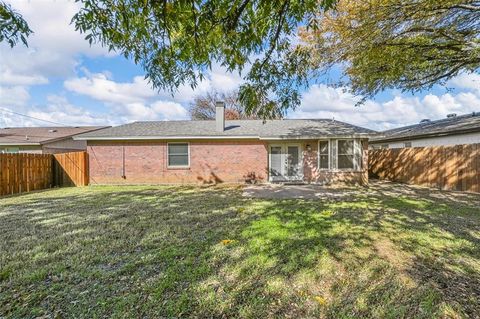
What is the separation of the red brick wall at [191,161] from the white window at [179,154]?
23 cm

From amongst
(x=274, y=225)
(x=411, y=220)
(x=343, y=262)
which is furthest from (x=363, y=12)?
(x=343, y=262)

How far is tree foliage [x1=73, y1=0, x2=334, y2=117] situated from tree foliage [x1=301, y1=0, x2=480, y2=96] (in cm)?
439

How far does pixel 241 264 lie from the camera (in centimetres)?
371

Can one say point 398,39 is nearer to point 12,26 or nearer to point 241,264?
point 241,264

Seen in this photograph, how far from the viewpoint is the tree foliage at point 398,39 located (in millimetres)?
7844

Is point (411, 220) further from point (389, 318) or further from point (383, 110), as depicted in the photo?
point (383, 110)

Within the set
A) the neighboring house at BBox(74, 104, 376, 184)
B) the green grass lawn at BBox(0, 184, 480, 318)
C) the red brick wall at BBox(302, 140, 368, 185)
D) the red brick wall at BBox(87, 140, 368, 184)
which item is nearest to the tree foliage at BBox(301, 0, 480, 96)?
the red brick wall at BBox(302, 140, 368, 185)

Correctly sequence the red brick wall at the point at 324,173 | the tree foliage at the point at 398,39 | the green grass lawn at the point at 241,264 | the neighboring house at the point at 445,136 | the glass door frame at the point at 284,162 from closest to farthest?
1. the green grass lawn at the point at 241,264
2. the tree foliage at the point at 398,39
3. the neighboring house at the point at 445,136
4. the red brick wall at the point at 324,173
5. the glass door frame at the point at 284,162

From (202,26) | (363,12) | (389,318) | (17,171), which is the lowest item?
(389,318)


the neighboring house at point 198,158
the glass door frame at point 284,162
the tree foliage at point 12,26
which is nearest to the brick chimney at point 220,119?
the neighboring house at point 198,158

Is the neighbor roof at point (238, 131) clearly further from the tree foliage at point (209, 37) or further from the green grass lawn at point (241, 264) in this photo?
the tree foliage at point (209, 37)

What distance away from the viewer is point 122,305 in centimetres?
275

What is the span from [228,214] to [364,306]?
4.32m

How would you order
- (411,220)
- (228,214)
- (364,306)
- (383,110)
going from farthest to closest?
1. (383,110)
2. (228,214)
3. (411,220)
4. (364,306)
